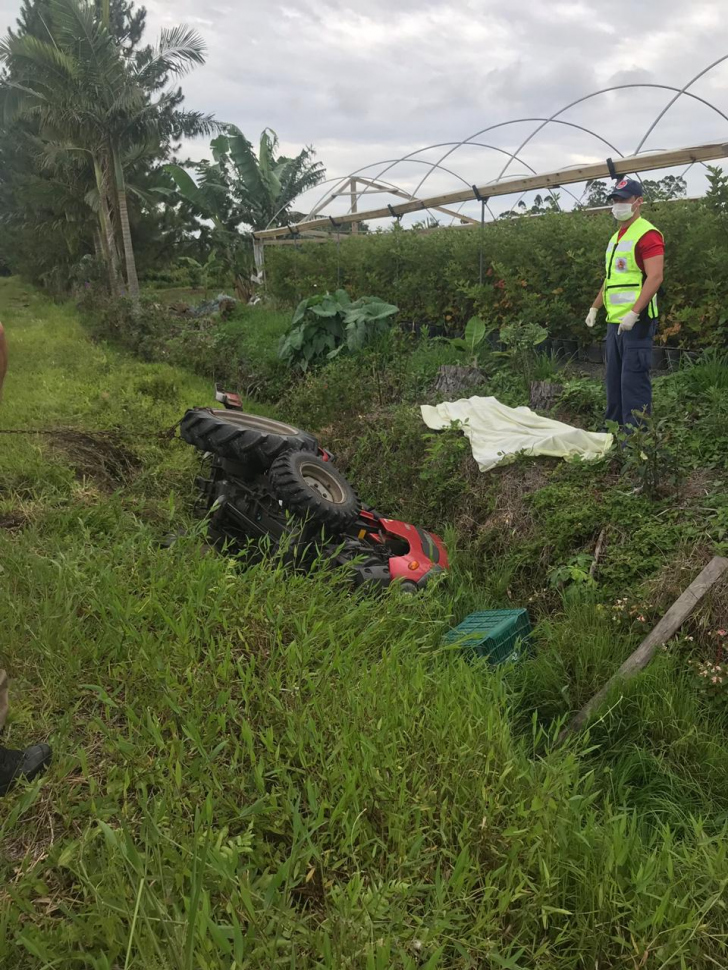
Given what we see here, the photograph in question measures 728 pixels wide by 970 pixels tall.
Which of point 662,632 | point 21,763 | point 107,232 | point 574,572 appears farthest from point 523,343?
point 107,232

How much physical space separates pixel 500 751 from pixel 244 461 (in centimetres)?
291

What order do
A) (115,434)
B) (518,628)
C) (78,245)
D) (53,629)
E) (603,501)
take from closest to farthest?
(53,629) < (518,628) < (603,501) < (115,434) < (78,245)

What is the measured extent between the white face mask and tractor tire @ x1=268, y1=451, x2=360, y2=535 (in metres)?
3.26

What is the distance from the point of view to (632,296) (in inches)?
209

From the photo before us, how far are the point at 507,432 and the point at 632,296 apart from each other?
4.84ft

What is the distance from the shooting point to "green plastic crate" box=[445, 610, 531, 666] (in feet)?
10.7

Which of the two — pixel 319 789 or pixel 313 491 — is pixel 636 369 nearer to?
pixel 313 491

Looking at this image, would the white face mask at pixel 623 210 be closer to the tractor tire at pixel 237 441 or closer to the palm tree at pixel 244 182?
the tractor tire at pixel 237 441

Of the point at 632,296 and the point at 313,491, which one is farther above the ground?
the point at 632,296

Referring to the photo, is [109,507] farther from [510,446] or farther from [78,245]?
[78,245]

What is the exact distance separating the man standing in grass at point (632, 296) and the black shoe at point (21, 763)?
15.0 feet

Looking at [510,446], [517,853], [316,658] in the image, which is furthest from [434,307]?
[517,853]

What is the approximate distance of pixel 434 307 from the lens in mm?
8859

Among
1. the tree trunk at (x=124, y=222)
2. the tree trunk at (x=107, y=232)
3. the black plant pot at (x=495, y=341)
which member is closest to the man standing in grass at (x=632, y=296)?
the black plant pot at (x=495, y=341)
